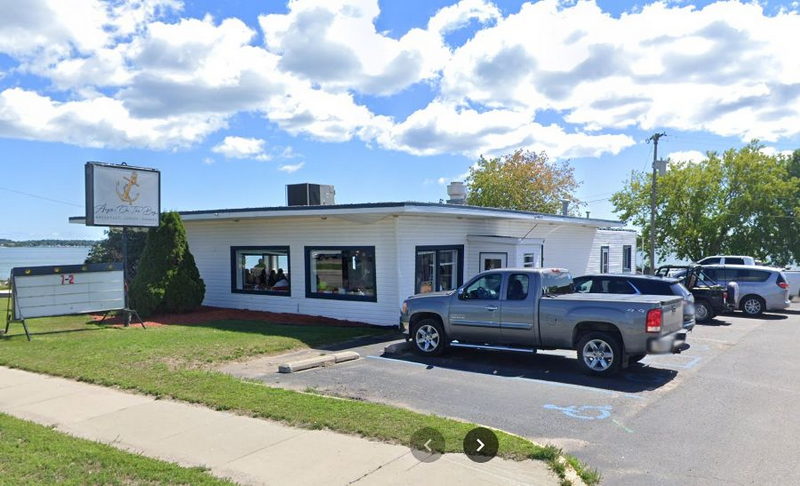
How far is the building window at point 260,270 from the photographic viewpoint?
1706 cm

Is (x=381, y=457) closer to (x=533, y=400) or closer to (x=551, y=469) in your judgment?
(x=551, y=469)

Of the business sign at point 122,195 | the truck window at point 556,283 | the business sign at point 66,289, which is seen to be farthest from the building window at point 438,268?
the business sign at point 66,289

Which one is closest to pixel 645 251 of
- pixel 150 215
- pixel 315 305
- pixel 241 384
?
pixel 315 305

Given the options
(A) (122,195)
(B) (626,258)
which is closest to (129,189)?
(A) (122,195)

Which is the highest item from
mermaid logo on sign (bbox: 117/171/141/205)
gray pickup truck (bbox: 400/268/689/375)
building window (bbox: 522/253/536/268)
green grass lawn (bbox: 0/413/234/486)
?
mermaid logo on sign (bbox: 117/171/141/205)

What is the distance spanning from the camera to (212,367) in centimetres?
985

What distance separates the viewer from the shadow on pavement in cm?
903

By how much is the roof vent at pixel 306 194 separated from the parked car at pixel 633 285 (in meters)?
8.31

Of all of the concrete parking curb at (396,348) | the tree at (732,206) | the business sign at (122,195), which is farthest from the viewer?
the tree at (732,206)

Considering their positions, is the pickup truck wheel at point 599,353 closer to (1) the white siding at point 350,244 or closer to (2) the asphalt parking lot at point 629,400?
Result: (2) the asphalt parking lot at point 629,400

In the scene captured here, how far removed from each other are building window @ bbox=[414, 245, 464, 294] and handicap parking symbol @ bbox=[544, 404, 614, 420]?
26.1ft

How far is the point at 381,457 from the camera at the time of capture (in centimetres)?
558

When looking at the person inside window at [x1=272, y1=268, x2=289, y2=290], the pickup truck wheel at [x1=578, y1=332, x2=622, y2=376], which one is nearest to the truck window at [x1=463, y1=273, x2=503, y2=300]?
the pickup truck wheel at [x1=578, y1=332, x2=622, y2=376]

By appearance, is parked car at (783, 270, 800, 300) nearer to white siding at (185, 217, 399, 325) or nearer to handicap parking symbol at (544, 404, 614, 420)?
white siding at (185, 217, 399, 325)
